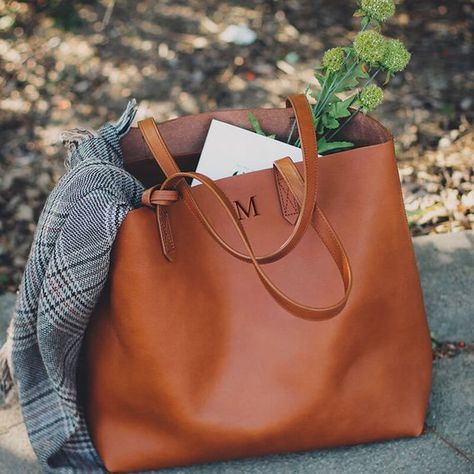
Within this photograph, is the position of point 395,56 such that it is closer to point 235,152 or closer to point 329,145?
point 329,145

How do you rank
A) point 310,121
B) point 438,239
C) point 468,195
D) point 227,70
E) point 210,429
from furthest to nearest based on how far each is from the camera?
1. point 227,70
2. point 468,195
3. point 438,239
4. point 210,429
5. point 310,121

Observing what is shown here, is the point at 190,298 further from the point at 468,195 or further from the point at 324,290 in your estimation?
the point at 468,195

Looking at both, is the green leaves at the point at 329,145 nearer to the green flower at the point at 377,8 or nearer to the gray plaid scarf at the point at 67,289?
the green flower at the point at 377,8

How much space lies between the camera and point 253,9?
2.85 meters

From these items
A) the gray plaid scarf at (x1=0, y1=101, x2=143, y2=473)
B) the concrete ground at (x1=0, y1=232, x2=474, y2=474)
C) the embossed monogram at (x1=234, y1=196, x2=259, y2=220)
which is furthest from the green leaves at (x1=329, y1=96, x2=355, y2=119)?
the concrete ground at (x1=0, y1=232, x2=474, y2=474)

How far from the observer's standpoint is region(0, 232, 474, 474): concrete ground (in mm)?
1326

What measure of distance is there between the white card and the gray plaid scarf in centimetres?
16

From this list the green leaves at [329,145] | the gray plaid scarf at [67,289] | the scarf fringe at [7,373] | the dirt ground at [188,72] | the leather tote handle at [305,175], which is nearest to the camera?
the leather tote handle at [305,175]

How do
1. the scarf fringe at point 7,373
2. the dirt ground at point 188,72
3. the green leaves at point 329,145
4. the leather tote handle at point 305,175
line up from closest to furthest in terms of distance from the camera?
the leather tote handle at point 305,175 < the green leaves at point 329,145 < the scarf fringe at point 7,373 < the dirt ground at point 188,72

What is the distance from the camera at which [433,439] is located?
1.36 metres

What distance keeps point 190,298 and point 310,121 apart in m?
0.37

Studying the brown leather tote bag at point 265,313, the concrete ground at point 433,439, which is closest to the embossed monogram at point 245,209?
the brown leather tote bag at point 265,313

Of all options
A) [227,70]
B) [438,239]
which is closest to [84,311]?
[438,239]

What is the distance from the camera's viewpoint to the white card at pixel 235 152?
1.34 m
